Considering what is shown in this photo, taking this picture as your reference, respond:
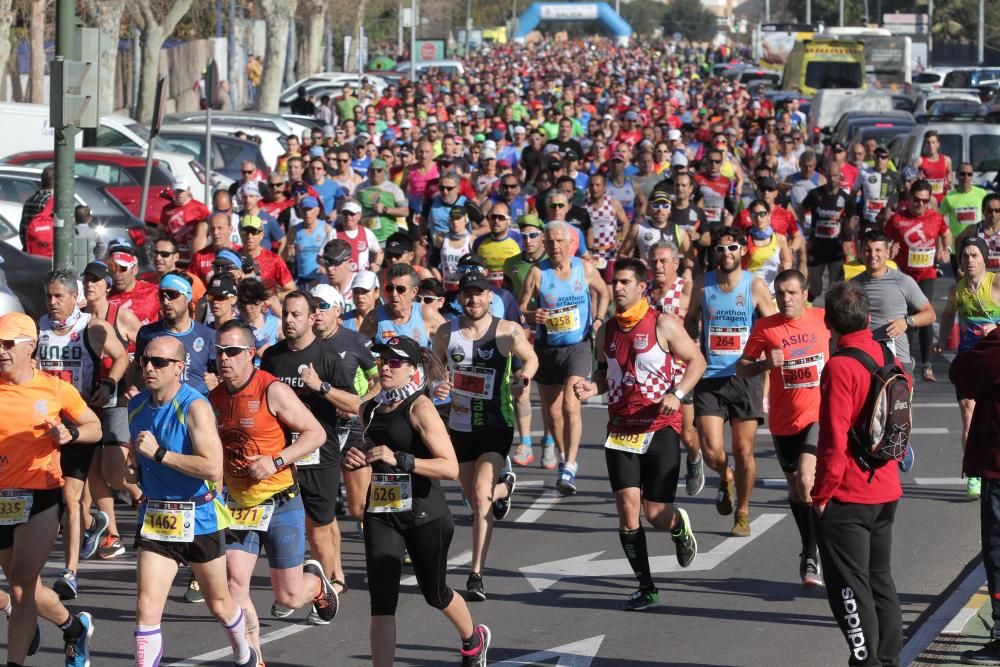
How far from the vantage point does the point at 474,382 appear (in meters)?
10.5

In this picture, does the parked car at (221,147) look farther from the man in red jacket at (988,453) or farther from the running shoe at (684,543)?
the man in red jacket at (988,453)

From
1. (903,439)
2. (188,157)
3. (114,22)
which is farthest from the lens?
(114,22)

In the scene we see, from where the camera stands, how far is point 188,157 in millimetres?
26203

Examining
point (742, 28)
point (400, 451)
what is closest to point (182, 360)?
point (400, 451)

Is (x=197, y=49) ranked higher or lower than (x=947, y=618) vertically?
higher

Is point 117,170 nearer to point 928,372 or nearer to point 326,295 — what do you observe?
point 928,372

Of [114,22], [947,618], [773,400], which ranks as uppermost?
[114,22]

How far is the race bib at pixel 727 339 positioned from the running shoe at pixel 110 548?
152 inches

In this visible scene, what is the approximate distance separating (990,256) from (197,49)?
5189 cm

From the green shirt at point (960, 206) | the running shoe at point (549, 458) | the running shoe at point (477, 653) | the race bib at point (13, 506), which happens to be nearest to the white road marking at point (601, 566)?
the running shoe at point (477, 653)

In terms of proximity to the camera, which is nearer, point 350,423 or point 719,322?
point 350,423

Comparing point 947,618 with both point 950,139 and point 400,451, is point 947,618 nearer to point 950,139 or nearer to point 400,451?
point 400,451

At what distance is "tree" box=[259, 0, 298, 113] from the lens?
5197 cm

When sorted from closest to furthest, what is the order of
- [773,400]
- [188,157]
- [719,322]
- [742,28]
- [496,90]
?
[773,400] < [719,322] < [188,157] < [496,90] < [742,28]
